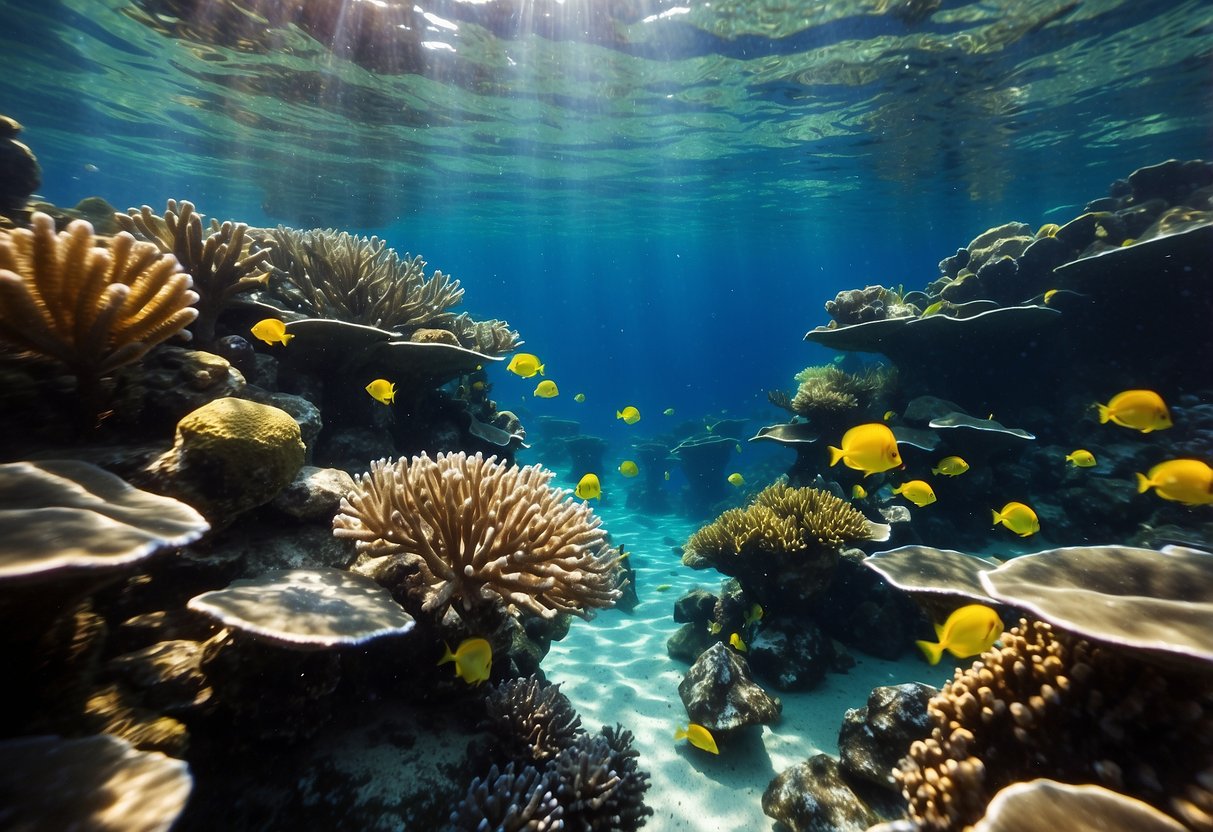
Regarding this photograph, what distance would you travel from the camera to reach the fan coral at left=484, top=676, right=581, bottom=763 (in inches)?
133

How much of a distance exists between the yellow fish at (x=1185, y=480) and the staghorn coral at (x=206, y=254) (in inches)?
334

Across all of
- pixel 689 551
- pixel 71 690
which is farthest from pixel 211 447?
pixel 689 551

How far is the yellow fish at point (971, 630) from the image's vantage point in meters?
3.28

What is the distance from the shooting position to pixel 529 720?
3.46m

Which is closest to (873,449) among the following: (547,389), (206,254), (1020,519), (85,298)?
(1020,519)

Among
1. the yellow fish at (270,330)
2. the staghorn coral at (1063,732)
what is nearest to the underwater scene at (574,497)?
the staghorn coral at (1063,732)

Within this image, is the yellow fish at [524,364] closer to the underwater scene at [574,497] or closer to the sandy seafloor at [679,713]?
the underwater scene at [574,497]

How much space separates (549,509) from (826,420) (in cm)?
688

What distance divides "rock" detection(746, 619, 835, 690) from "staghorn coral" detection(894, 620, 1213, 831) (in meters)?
3.53

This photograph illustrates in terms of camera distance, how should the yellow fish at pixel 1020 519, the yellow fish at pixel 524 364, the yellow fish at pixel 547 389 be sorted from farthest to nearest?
the yellow fish at pixel 547 389 → the yellow fish at pixel 524 364 → the yellow fish at pixel 1020 519

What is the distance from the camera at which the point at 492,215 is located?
34.3m

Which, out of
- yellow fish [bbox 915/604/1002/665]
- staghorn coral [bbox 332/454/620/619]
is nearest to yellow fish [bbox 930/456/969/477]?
yellow fish [bbox 915/604/1002/665]

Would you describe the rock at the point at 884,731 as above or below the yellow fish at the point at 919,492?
below

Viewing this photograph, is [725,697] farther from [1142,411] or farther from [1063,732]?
[1142,411]
